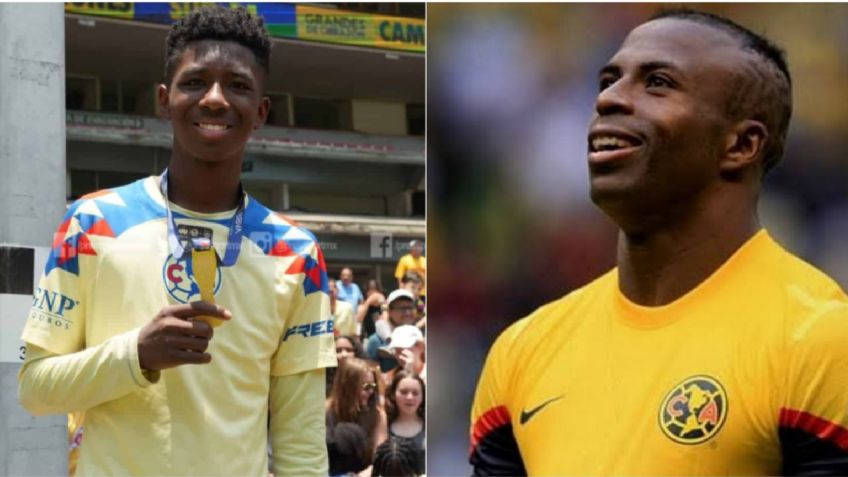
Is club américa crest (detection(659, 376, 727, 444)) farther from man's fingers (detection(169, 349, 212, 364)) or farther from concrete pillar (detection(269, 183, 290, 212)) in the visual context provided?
concrete pillar (detection(269, 183, 290, 212))

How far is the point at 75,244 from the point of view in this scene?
2570 millimetres

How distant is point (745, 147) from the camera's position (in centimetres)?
192

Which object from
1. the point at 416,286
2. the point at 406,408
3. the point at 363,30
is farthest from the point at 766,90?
the point at 363,30

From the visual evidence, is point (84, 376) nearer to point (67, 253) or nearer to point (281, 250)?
point (67, 253)

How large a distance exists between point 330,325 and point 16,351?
4.74 ft

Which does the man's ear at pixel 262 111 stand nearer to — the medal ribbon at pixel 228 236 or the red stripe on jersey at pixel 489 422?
the medal ribbon at pixel 228 236

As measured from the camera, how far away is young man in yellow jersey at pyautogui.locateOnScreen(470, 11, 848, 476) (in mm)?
1829

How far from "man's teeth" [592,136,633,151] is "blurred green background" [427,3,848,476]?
32 centimetres

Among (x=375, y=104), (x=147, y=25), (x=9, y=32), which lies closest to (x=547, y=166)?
(x=9, y=32)

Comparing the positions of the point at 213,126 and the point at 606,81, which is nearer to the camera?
the point at 606,81

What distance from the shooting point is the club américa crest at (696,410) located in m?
1.85

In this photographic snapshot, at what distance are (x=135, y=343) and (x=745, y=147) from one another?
1.19m

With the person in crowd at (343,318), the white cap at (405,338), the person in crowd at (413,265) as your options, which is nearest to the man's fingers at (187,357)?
the white cap at (405,338)

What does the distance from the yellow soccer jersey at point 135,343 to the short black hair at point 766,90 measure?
1.14 m
